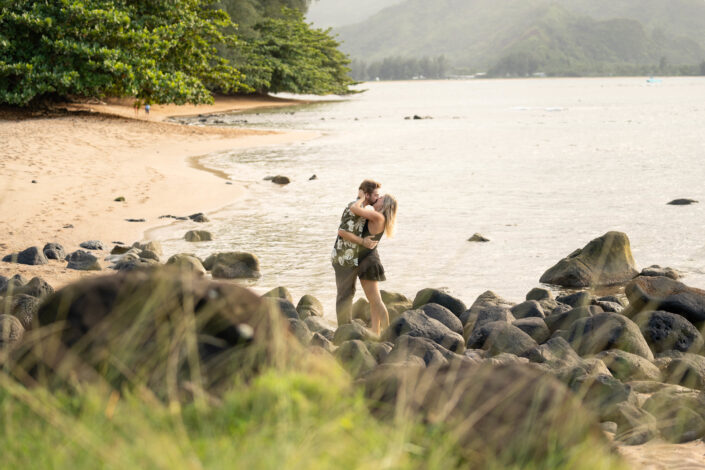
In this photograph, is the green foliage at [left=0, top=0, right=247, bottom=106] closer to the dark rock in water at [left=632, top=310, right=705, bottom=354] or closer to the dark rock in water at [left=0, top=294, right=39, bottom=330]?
the dark rock in water at [left=0, top=294, right=39, bottom=330]

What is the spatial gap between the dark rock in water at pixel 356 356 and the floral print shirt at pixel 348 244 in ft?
5.39

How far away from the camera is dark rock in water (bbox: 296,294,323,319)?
7832 millimetres

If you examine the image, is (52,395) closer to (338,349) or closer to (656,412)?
(338,349)

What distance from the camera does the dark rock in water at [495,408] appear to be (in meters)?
2.68

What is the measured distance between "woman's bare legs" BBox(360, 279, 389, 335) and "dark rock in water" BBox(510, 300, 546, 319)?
1341 millimetres

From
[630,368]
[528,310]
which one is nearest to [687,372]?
[630,368]

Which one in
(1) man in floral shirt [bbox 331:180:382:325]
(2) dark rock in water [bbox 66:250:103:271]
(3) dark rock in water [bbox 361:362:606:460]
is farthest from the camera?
(2) dark rock in water [bbox 66:250:103:271]

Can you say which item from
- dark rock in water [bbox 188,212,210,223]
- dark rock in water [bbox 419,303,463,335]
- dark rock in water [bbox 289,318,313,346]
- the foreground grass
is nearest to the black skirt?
dark rock in water [bbox 419,303,463,335]

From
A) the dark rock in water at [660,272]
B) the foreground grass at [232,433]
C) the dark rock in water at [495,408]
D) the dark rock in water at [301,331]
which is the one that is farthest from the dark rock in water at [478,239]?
the foreground grass at [232,433]

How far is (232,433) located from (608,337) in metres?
4.78

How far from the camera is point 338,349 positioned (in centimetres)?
594

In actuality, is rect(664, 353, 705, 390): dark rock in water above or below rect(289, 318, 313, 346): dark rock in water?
below

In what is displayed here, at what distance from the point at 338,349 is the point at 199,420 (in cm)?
343

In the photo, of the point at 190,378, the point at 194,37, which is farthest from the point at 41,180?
the point at 194,37
